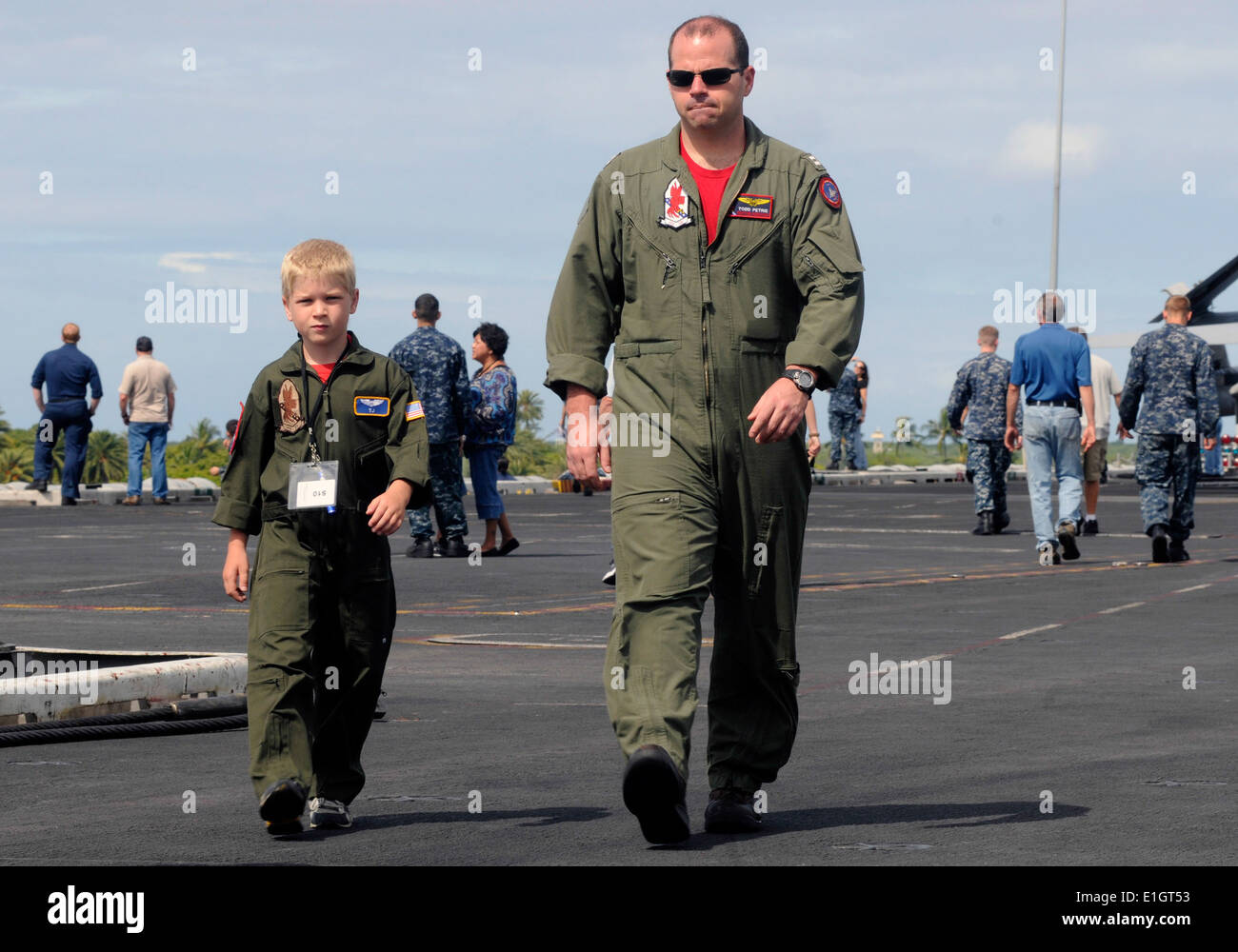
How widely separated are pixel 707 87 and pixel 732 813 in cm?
194

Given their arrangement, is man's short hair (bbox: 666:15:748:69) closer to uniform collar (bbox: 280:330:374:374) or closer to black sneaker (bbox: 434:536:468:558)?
uniform collar (bbox: 280:330:374:374)

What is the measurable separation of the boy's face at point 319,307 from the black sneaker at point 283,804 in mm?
1252

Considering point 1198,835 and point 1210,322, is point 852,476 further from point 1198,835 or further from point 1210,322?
point 1198,835

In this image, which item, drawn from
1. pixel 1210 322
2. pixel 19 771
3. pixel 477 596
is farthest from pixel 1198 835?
pixel 1210 322

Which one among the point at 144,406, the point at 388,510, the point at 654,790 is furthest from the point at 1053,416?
the point at 144,406

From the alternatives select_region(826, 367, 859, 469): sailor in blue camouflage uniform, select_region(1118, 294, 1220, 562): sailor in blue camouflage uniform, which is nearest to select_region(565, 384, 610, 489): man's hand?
select_region(1118, 294, 1220, 562): sailor in blue camouflage uniform

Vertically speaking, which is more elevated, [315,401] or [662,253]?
[662,253]

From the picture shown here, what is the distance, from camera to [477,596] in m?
13.1

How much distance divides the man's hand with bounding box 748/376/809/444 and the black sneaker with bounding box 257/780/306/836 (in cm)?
151

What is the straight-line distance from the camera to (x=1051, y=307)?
1659 centimetres

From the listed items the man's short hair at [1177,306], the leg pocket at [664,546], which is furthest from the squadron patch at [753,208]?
the man's short hair at [1177,306]

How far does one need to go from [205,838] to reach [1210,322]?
190 ft

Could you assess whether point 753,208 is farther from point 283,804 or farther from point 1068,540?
point 1068,540

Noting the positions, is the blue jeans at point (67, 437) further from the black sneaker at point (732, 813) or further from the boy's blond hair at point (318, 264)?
the black sneaker at point (732, 813)
